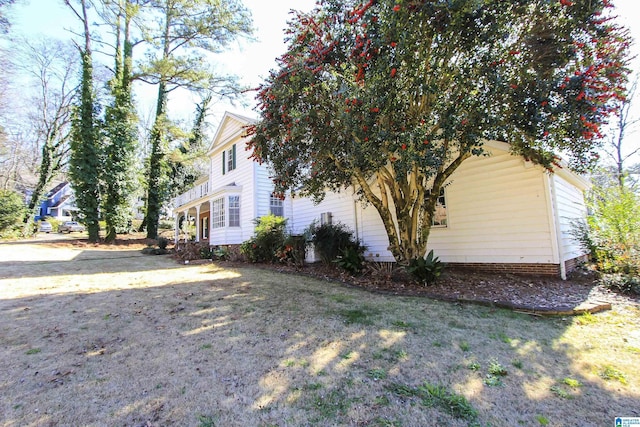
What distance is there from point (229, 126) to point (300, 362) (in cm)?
1559

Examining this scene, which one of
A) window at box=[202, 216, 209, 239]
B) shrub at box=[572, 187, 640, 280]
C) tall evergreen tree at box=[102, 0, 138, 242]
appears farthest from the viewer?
window at box=[202, 216, 209, 239]

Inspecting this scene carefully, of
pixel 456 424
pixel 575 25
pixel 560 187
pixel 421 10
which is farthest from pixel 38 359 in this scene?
pixel 560 187

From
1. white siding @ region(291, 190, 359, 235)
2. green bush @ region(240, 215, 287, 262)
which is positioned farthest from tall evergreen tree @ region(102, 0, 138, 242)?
green bush @ region(240, 215, 287, 262)

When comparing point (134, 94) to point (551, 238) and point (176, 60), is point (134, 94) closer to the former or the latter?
point (176, 60)

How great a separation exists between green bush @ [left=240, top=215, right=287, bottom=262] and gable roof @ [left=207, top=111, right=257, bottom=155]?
6000mm

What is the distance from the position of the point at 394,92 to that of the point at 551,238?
5295mm

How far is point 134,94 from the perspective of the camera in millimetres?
20469

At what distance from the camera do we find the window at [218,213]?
1500cm

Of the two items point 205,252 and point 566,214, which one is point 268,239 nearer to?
point 205,252

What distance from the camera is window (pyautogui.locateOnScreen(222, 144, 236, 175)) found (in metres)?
16.0

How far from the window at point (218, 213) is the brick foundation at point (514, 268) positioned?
11050mm

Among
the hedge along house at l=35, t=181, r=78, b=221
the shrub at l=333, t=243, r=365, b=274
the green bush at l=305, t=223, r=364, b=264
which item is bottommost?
the shrub at l=333, t=243, r=365, b=274

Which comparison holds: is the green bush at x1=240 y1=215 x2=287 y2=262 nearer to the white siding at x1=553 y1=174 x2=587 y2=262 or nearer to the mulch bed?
the mulch bed

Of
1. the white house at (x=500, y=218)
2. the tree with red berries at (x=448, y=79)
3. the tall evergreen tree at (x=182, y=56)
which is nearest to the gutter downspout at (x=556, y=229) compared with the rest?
the white house at (x=500, y=218)
